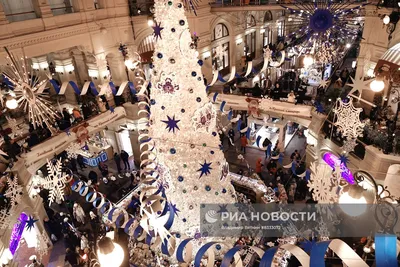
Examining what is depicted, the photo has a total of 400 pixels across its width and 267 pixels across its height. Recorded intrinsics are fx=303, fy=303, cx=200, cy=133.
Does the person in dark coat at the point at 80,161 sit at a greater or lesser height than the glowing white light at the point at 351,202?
lesser

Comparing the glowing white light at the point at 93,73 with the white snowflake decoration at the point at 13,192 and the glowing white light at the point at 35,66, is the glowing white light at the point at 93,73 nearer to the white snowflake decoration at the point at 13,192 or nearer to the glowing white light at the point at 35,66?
the glowing white light at the point at 35,66

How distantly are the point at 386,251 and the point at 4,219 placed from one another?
8.84 m

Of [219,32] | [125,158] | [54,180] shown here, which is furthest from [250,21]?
[54,180]

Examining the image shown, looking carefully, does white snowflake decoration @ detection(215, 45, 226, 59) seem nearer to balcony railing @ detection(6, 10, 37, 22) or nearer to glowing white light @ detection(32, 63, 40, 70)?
glowing white light @ detection(32, 63, 40, 70)

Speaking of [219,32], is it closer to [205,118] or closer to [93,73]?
[93,73]

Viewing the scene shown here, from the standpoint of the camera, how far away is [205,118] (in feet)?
21.9

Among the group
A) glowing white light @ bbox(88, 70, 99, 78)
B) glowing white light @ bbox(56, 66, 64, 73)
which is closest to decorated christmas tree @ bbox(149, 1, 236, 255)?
glowing white light @ bbox(88, 70, 99, 78)

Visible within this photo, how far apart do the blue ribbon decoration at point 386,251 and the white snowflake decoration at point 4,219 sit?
27.8 ft

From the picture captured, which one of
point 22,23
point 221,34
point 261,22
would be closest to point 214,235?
point 22,23

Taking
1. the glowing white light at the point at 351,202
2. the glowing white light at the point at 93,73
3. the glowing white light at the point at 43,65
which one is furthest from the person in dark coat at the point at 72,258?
the glowing white light at the point at 43,65

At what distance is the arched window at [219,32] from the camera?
18578 mm

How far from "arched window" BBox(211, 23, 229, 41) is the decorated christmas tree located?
507 inches

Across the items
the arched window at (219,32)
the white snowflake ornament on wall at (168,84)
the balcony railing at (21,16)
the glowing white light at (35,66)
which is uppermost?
the balcony railing at (21,16)

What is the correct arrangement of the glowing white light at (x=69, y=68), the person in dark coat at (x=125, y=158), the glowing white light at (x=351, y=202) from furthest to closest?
1. the glowing white light at (x=69, y=68)
2. the person in dark coat at (x=125, y=158)
3. the glowing white light at (x=351, y=202)
